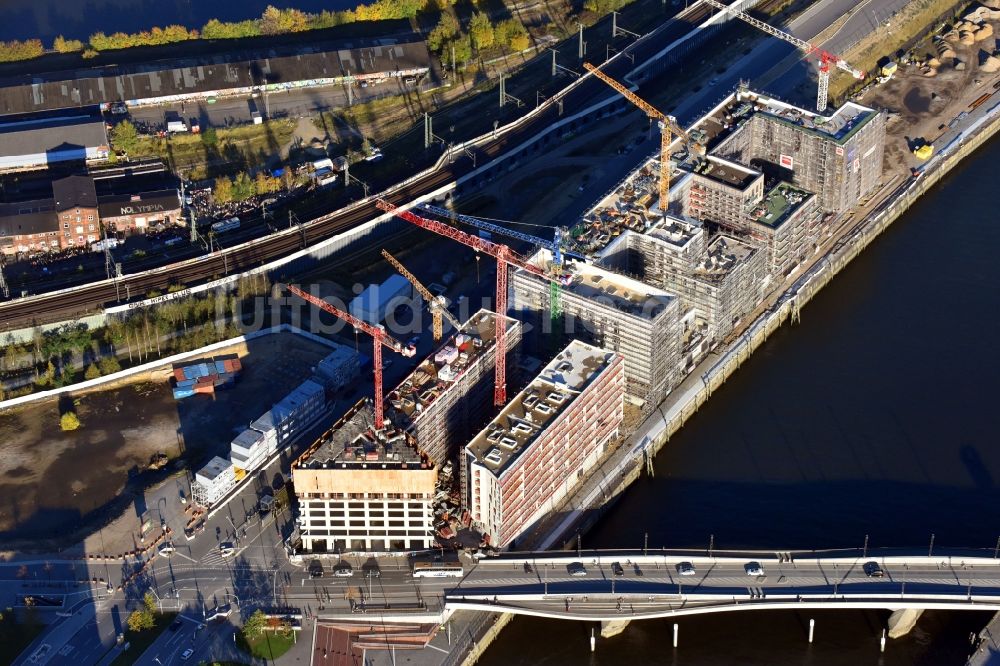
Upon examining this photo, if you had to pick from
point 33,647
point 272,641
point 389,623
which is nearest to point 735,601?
point 389,623

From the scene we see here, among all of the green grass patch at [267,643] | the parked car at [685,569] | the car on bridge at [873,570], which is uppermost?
the car on bridge at [873,570]

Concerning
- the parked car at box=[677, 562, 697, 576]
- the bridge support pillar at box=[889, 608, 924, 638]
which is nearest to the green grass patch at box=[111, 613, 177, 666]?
the parked car at box=[677, 562, 697, 576]

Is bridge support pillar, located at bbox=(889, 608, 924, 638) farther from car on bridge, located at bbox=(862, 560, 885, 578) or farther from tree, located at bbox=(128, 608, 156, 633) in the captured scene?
tree, located at bbox=(128, 608, 156, 633)

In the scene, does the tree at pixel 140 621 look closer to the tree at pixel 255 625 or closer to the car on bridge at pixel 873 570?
the tree at pixel 255 625

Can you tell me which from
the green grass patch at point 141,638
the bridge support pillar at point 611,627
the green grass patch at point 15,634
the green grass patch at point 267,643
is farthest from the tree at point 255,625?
the bridge support pillar at point 611,627

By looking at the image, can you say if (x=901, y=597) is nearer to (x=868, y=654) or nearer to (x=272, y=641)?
(x=868, y=654)

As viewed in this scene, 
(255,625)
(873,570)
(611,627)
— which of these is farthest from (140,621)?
(873,570)

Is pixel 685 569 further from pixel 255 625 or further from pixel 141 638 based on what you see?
pixel 141 638
